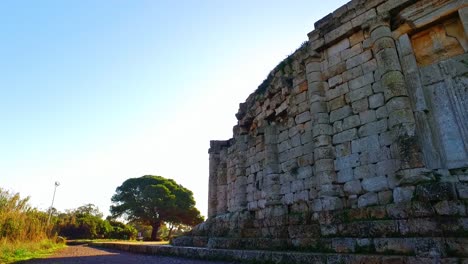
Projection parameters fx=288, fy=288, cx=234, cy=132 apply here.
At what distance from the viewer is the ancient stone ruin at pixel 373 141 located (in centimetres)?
457

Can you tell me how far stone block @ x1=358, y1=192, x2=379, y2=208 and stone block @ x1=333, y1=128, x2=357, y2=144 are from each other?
1.27 m

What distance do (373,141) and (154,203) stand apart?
1089 inches

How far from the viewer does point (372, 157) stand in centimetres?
589

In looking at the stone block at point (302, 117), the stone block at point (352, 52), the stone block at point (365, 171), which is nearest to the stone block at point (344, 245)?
the stone block at point (365, 171)

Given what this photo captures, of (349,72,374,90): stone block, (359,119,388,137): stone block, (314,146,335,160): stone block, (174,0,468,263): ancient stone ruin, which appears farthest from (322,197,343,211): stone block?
(349,72,374,90): stone block

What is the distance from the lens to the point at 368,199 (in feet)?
18.7

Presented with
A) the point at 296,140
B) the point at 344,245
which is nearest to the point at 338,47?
the point at 296,140

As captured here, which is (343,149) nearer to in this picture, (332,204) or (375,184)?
(375,184)

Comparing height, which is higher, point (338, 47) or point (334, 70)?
point (338, 47)

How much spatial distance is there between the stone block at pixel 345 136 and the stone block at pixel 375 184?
992 millimetres

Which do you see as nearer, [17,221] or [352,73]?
[352,73]

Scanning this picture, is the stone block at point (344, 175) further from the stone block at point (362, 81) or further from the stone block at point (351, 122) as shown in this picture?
the stone block at point (362, 81)

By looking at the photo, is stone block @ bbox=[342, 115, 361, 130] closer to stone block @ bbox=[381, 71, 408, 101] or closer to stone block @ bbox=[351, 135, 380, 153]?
stone block @ bbox=[351, 135, 380, 153]

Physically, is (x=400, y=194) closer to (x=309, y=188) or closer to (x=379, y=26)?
(x=309, y=188)
